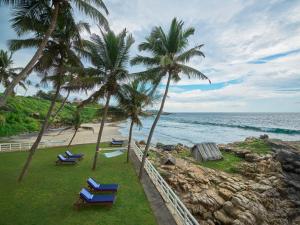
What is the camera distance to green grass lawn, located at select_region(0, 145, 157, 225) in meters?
7.44

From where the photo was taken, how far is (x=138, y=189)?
10.4 meters

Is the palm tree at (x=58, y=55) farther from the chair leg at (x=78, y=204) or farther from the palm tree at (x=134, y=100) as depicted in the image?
the chair leg at (x=78, y=204)

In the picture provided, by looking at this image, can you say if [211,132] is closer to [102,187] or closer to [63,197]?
[102,187]

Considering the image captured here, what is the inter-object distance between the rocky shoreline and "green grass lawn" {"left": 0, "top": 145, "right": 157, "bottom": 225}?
3129mm

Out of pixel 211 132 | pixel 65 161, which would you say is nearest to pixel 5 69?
pixel 65 161

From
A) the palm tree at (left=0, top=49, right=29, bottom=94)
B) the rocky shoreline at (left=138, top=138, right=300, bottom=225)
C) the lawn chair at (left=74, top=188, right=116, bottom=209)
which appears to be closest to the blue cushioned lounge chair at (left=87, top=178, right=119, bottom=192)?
the lawn chair at (left=74, top=188, right=116, bottom=209)

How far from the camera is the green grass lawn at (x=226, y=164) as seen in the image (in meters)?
17.5

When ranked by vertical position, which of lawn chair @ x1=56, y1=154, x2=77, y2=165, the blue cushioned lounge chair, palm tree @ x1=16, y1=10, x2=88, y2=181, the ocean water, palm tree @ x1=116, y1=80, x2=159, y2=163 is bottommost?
the ocean water

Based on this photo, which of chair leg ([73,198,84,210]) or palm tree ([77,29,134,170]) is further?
palm tree ([77,29,134,170])

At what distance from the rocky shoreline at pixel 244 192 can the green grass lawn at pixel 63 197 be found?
10.3 ft

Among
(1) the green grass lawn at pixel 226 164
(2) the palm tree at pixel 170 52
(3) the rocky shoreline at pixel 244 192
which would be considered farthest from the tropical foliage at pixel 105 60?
(1) the green grass lawn at pixel 226 164

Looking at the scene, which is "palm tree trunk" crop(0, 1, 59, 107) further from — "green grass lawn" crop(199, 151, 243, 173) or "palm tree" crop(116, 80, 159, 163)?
"green grass lawn" crop(199, 151, 243, 173)

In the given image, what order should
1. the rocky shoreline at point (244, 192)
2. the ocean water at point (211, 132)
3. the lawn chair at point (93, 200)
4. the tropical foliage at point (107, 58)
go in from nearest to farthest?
the lawn chair at point (93, 200), the rocky shoreline at point (244, 192), the tropical foliage at point (107, 58), the ocean water at point (211, 132)

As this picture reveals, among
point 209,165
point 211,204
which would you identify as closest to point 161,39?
point 211,204
